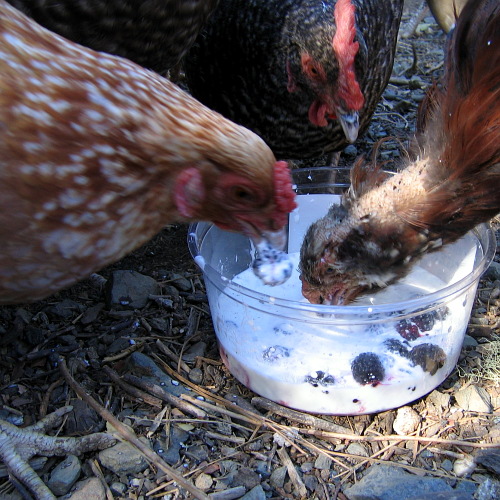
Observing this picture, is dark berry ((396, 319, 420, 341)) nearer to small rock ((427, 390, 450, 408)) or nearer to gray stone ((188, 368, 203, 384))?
small rock ((427, 390, 450, 408))

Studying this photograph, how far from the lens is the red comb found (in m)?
2.69

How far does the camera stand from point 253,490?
2.02 m

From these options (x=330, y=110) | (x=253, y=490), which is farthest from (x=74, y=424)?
(x=330, y=110)

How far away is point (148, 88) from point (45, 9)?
2.36ft

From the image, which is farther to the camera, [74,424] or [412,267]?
[412,267]

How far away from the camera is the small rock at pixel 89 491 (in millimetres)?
1966

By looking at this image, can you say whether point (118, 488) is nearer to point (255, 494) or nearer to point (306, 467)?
point (255, 494)

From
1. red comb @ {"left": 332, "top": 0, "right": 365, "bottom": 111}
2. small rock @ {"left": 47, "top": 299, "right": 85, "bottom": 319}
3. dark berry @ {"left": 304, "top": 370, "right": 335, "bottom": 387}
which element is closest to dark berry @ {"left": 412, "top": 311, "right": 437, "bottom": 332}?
dark berry @ {"left": 304, "top": 370, "right": 335, "bottom": 387}

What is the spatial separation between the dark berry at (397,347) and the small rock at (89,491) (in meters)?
1.12

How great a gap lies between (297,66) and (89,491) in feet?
6.49

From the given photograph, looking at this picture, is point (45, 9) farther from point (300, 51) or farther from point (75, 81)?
point (300, 51)

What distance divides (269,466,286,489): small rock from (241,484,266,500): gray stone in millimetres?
63

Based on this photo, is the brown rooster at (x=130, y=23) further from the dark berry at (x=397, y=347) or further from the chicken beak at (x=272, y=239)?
the dark berry at (x=397, y=347)

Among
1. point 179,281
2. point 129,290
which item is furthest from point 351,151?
point 129,290
